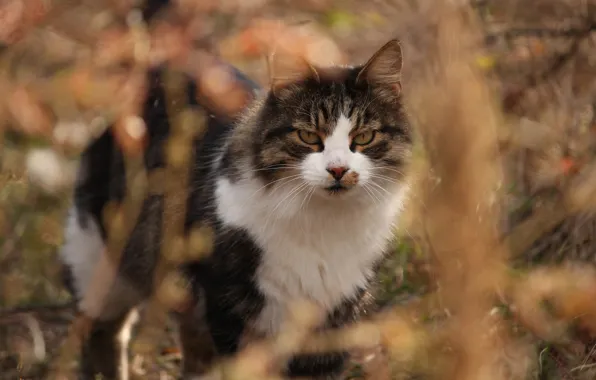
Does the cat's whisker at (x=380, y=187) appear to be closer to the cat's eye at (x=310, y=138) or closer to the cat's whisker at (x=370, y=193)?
the cat's whisker at (x=370, y=193)

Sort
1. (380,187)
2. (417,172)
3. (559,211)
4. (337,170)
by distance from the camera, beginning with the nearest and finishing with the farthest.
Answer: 1. (559,211)
2. (417,172)
3. (337,170)
4. (380,187)

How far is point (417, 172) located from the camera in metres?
1.59

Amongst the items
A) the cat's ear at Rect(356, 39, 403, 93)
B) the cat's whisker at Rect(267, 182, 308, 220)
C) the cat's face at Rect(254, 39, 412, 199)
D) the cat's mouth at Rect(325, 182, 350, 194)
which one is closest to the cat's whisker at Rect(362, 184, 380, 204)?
the cat's face at Rect(254, 39, 412, 199)

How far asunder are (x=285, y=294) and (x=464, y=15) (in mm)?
2224

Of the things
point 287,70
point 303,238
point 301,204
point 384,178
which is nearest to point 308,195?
point 301,204

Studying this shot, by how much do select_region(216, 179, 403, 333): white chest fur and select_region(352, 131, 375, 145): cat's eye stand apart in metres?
0.22

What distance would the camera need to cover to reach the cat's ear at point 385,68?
2.91 metres

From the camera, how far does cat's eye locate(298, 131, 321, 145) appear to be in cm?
296

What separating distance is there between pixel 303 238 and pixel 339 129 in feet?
1.51

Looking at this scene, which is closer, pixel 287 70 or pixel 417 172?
pixel 417 172

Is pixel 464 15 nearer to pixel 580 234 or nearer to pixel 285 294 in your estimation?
pixel 285 294

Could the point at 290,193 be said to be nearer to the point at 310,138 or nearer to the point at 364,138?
the point at 310,138

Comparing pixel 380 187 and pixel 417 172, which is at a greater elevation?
pixel 417 172

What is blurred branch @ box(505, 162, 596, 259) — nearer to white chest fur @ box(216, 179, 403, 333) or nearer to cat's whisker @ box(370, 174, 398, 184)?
cat's whisker @ box(370, 174, 398, 184)
